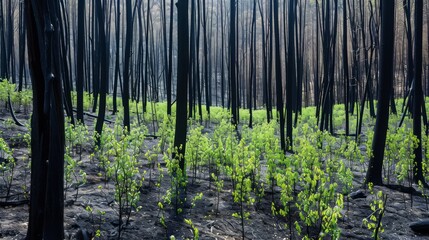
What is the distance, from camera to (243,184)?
425cm

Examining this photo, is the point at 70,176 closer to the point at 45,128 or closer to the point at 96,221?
the point at 96,221

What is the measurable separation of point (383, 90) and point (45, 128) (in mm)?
5946

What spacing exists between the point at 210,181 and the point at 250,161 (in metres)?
1.68

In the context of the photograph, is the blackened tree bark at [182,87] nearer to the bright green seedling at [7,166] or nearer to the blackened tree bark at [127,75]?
the bright green seedling at [7,166]

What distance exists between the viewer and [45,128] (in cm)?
281

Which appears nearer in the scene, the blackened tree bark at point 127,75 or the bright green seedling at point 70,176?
the bright green seedling at point 70,176

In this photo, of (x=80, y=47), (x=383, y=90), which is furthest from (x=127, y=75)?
(x=383, y=90)

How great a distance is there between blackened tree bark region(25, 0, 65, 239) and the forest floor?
21.3 inches

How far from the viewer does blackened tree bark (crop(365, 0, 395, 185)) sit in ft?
21.1

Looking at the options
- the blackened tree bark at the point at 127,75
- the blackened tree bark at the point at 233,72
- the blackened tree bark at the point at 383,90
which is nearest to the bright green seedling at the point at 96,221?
the blackened tree bark at the point at 127,75

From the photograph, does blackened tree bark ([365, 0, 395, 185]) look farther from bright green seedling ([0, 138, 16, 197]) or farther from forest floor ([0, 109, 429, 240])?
bright green seedling ([0, 138, 16, 197])

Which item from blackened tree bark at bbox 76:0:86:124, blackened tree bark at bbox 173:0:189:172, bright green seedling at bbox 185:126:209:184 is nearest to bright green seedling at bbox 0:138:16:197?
blackened tree bark at bbox 173:0:189:172

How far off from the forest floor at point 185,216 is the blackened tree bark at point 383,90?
0.43 metres

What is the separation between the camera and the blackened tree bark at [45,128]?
277cm
